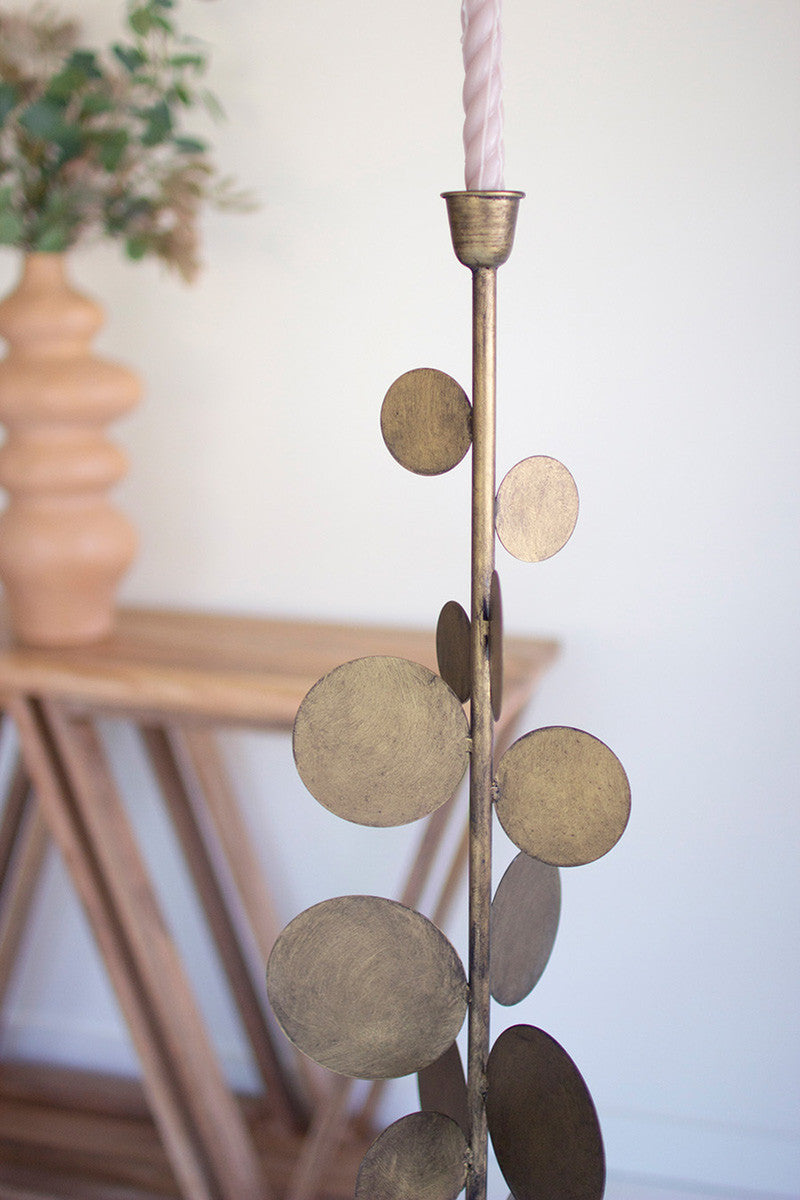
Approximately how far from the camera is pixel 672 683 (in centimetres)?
135

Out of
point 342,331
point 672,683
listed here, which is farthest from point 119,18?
point 672,683

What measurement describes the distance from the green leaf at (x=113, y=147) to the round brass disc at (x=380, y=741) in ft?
3.40

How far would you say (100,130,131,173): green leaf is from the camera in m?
1.18

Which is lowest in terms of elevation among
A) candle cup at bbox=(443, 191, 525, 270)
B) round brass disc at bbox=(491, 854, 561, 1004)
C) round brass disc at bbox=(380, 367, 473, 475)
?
round brass disc at bbox=(491, 854, 561, 1004)

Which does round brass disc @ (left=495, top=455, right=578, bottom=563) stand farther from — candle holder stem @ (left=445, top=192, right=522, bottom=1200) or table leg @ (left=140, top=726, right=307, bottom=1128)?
table leg @ (left=140, top=726, right=307, bottom=1128)

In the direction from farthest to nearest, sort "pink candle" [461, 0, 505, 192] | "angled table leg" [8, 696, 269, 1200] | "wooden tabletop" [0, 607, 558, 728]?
"angled table leg" [8, 696, 269, 1200]
"wooden tabletop" [0, 607, 558, 728]
"pink candle" [461, 0, 505, 192]

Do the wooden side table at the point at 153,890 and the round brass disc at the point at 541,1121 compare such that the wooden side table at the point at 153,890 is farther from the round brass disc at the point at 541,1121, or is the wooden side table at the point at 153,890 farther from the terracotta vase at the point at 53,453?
the round brass disc at the point at 541,1121

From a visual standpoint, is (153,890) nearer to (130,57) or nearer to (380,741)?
(130,57)

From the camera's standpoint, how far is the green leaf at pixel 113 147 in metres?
1.18

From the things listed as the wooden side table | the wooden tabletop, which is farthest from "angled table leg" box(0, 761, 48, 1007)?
the wooden tabletop

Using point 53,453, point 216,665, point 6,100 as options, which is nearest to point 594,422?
point 216,665

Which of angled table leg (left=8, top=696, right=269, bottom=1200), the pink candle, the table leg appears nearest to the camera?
the pink candle

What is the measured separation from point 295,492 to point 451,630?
45.3 inches

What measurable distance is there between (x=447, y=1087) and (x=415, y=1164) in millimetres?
31
